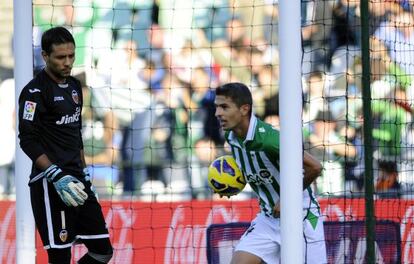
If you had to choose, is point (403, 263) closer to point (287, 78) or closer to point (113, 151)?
point (287, 78)

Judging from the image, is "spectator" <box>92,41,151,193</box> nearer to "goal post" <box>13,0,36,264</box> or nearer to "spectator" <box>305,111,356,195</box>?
"spectator" <box>305,111,356,195</box>

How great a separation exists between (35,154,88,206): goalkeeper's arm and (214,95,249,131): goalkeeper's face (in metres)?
1.01

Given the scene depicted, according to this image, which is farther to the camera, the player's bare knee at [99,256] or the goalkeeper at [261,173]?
the goalkeeper at [261,173]

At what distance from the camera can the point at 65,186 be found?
4.74 meters

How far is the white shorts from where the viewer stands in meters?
5.48

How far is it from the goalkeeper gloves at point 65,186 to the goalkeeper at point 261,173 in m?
1.02

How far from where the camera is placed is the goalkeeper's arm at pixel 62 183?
4.74 meters

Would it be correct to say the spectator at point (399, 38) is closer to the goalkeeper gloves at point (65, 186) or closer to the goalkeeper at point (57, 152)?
the goalkeeper at point (57, 152)

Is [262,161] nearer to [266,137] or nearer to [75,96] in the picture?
[266,137]

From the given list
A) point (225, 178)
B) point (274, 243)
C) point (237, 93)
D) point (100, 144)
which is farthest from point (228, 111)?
point (100, 144)

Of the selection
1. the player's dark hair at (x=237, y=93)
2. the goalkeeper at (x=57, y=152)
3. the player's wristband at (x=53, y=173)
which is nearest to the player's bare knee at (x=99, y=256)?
the goalkeeper at (x=57, y=152)

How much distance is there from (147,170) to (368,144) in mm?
4864

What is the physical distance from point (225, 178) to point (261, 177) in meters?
0.22

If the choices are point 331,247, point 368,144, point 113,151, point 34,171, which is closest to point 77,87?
point 34,171
